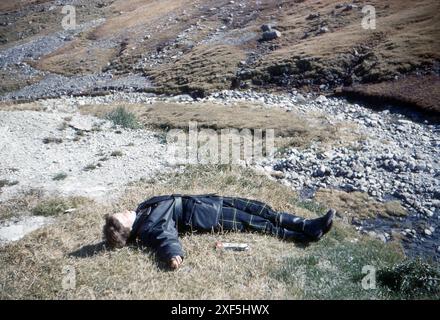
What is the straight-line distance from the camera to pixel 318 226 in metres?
7.57

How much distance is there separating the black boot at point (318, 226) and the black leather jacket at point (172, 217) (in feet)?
5.55

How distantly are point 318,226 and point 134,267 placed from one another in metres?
3.37

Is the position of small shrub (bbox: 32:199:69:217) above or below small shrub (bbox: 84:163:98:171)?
above

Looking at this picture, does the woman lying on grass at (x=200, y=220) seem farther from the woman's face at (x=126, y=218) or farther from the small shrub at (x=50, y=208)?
the small shrub at (x=50, y=208)

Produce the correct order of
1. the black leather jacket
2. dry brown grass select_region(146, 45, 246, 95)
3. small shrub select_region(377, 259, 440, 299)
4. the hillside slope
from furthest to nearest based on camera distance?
dry brown grass select_region(146, 45, 246, 95)
the hillside slope
the black leather jacket
small shrub select_region(377, 259, 440, 299)

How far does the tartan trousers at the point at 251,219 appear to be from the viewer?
7809 millimetres

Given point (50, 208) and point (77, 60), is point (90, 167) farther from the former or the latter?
point (77, 60)

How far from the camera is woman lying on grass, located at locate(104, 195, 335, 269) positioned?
730 cm

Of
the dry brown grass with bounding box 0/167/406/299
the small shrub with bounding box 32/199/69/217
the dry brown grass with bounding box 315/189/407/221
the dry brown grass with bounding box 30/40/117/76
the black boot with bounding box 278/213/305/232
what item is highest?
the dry brown grass with bounding box 30/40/117/76

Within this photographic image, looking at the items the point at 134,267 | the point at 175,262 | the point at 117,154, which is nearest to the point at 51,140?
the point at 117,154

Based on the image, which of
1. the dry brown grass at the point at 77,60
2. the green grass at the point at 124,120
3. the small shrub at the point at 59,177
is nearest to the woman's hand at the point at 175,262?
the small shrub at the point at 59,177

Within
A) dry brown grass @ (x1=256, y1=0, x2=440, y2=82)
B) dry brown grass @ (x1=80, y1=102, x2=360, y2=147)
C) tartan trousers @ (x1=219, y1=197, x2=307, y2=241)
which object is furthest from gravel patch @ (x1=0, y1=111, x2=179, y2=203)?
dry brown grass @ (x1=256, y1=0, x2=440, y2=82)

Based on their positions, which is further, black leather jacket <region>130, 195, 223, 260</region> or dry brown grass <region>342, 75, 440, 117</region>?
dry brown grass <region>342, 75, 440, 117</region>

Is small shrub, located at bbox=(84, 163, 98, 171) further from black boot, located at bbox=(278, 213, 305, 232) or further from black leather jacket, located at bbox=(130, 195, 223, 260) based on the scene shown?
black boot, located at bbox=(278, 213, 305, 232)
